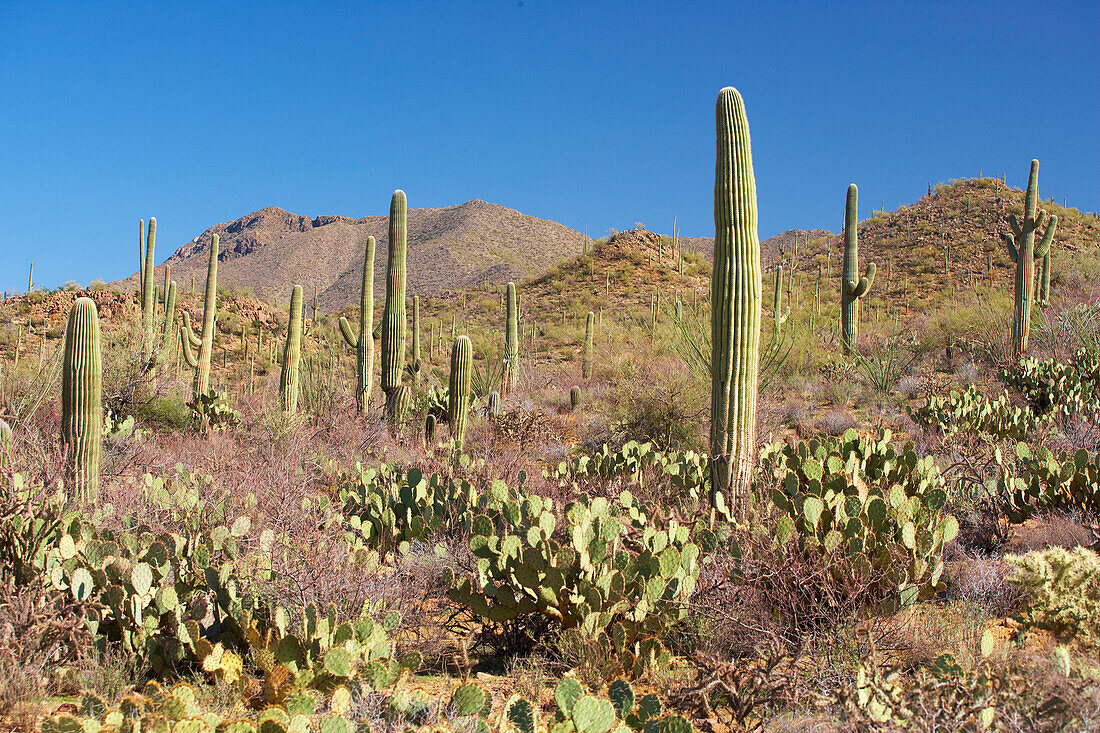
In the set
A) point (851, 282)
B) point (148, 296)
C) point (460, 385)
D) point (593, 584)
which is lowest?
point (593, 584)

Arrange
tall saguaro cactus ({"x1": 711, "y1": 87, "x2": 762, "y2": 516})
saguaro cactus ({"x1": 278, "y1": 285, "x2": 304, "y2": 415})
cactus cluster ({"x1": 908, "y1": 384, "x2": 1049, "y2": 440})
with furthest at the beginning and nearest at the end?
1. saguaro cactus ({"x1": 278, "y1": 285, "x2": 304, "y2": 415})
2. cactus cluster ({"x1": 908, "y1": 384, "x2": 1049, "y2": 440})
3. tall saguaro cactus ({"x1": 711, "y1": 87, "x2": 762, "y2": 516})

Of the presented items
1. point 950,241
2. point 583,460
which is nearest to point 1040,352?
point 583,460

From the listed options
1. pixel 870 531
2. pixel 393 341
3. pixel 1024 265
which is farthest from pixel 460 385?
pixel 1024 265

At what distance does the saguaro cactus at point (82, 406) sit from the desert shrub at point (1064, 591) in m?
6.86

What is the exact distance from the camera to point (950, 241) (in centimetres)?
3538

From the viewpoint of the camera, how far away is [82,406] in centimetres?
644

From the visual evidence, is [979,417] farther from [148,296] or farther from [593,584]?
[148,296]

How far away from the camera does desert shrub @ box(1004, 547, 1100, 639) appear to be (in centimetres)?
347

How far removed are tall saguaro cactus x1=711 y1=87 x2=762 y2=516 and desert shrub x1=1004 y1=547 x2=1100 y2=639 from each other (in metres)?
2.05

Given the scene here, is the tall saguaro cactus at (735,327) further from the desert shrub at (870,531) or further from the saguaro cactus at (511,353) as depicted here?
the saguaro cactus at (511,353)

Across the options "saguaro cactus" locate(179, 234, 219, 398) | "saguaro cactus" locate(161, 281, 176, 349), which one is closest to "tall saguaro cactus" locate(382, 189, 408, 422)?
"saguaro cactus" locate(179, 234, 219, 398)

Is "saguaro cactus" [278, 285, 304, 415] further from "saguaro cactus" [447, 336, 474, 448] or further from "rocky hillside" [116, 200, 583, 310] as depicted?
"rocky hillside" [116, 200, 583, 310]

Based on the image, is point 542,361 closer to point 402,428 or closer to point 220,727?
point 402,428

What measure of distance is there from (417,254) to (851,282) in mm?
47021
